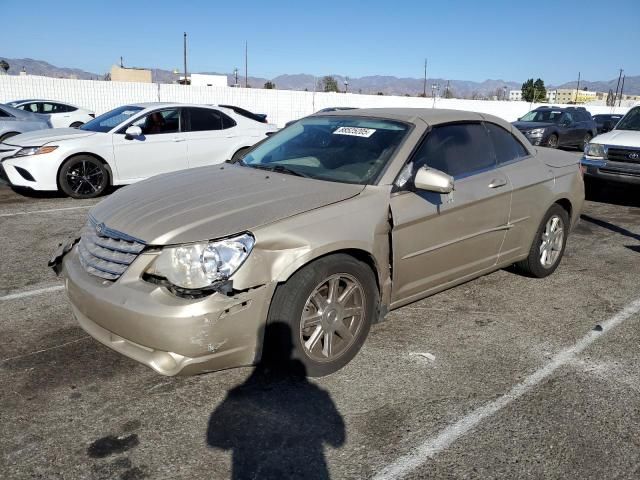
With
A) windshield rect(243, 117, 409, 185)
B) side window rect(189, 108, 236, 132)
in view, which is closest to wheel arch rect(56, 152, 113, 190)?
side window rect(189, 108, 236, 132)

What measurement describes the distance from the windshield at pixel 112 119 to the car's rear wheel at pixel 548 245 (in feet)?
22.1

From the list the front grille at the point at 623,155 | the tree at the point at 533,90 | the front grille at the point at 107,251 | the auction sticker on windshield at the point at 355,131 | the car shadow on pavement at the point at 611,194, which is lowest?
the car shadow on pavement at the point at 611,194

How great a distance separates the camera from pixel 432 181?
3.48 metres

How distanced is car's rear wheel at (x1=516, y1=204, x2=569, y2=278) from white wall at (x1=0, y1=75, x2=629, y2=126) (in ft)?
65.4

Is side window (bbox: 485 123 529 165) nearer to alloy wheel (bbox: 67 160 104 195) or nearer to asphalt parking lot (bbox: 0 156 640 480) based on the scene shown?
asphalt parking lot (bbox: 0 156 640 480)

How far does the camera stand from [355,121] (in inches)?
170

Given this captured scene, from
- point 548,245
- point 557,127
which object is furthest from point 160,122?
point 557,127

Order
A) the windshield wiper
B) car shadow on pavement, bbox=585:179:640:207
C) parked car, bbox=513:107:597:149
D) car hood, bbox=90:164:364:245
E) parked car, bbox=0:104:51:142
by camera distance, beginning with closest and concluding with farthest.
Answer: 1. car hood, bbox=90:164:364:245
2. the windshield wiper
3. car shadow on pavement, bbox=585:179:640:207
4. parked car, bbox=0:104:51:142
5. parked car, bbox=513:107:597:149

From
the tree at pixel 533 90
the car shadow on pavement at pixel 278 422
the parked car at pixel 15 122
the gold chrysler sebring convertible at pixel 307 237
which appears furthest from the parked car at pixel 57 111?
the tree at pixel 533 90

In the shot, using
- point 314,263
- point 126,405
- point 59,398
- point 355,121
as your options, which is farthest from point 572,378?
point 59,398

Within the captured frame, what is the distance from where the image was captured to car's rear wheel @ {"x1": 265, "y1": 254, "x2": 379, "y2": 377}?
2982 millimetres

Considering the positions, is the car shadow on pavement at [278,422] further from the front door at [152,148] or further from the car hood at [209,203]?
the front door at [152,148]

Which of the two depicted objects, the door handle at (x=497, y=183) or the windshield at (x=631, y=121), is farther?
the windshield at (x=631, y=121)

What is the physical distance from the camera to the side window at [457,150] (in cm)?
396
